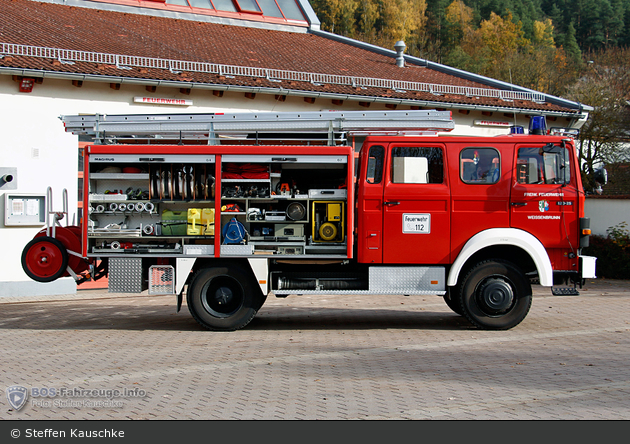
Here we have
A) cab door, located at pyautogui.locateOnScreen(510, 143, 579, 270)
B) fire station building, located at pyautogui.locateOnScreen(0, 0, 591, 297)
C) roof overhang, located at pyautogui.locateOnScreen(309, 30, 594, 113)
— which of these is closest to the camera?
cab door, located at pyautogui.locateOnScreen(510, 143, 579, 270)

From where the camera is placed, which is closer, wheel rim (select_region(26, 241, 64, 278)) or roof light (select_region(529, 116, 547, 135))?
wheel rim (select_region(26, 241, 64, 278))

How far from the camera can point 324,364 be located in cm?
720

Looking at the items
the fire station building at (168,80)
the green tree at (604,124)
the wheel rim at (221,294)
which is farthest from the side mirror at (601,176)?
the green tree at (604,124)

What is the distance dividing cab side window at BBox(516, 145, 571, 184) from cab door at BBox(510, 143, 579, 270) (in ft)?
0.05

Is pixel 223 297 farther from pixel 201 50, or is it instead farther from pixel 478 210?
pixel 201 50

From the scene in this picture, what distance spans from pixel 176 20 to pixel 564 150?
54.5ft

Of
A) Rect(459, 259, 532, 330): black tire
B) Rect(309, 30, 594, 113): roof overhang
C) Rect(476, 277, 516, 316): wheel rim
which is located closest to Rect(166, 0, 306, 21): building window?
Rect(309, 30, 594, 113): roof overhang

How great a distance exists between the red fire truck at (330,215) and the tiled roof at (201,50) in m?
6.42

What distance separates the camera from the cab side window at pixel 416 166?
8.97 meters

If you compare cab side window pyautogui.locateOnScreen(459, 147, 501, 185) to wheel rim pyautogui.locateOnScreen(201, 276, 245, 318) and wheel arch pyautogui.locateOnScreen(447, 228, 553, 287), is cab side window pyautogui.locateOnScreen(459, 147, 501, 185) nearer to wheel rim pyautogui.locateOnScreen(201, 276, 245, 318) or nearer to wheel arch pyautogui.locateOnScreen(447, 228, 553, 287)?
wheel arch pyautogui.locateOnScreen(447, 228, 553, 287)

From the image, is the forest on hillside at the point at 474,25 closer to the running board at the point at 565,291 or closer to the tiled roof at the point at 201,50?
the tiled roof at the point at 201,50

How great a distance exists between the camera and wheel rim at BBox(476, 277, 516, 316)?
8836 mm
